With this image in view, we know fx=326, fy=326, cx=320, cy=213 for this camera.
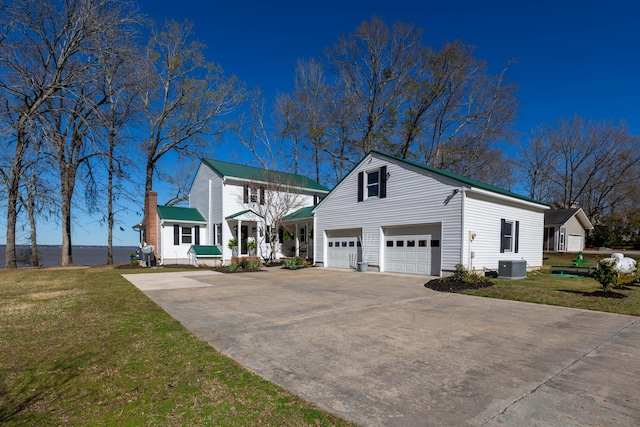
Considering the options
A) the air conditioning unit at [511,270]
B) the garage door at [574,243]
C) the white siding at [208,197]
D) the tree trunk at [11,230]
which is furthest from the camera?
the garage door at [574,243]

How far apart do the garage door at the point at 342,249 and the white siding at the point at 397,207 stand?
1.43ft

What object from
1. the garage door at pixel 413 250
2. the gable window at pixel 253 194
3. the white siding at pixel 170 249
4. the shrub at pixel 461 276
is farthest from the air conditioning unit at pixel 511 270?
the white siding at pixel 170 249

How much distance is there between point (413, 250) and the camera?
48.6ft

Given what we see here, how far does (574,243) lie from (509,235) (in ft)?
81.8

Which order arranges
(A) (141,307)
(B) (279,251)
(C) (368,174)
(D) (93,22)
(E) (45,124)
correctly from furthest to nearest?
(B) (279,251)
(C) (368,174)
(D) (93,22)
(E) (45,124)
(A) (141,307)

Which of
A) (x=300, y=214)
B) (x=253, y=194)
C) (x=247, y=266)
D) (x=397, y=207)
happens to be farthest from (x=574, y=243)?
(x=247, y=266)

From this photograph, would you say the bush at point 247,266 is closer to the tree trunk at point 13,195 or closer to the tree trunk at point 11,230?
the tree trunk at point 13,195

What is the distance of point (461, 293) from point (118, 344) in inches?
347

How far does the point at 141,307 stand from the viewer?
7.49 metres

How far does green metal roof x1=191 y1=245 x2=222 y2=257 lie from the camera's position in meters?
21.5

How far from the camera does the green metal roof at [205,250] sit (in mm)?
21453

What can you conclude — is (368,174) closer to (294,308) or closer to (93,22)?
(294,308)

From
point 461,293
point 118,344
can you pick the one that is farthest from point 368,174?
point 118,344

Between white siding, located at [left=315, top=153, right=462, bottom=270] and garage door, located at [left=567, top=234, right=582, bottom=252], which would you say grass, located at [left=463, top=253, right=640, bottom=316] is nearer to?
white siding, located at [left=315, top=153, right=462, bottom=270]
